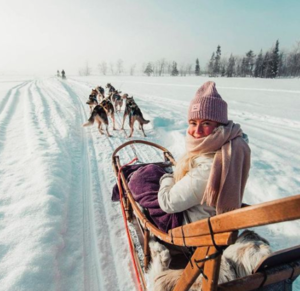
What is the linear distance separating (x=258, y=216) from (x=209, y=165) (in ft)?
2.04

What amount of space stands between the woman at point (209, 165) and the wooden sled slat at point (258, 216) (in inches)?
11.2

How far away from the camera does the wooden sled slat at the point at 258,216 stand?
1.76ft

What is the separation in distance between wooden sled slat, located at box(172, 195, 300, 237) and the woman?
0.29 metres

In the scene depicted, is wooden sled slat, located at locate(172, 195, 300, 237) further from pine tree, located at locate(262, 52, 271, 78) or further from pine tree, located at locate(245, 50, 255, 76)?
pine tree, located at locate(245, 50, 255, 76)

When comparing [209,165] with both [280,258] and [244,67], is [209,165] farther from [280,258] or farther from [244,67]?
[244,67]

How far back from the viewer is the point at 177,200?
139 cm

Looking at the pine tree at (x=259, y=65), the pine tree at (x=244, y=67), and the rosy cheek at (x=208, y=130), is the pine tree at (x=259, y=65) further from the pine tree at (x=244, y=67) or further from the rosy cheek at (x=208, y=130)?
the rosy cheek at (x=208, y=130)

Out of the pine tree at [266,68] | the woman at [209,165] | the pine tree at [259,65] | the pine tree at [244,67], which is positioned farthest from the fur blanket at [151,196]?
the pine tree at [244,67]

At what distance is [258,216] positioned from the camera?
0.63m

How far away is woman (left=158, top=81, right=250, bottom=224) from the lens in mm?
1098

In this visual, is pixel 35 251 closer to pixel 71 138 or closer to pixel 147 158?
pixel 147 158

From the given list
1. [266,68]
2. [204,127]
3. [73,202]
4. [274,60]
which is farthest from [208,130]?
[266,68]

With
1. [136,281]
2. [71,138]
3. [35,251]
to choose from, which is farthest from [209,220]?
[71,138]

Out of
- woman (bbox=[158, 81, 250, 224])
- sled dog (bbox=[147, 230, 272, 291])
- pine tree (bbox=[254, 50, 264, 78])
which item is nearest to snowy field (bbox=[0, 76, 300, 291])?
sled dog (bbox=[147, 230, 272, 291])
